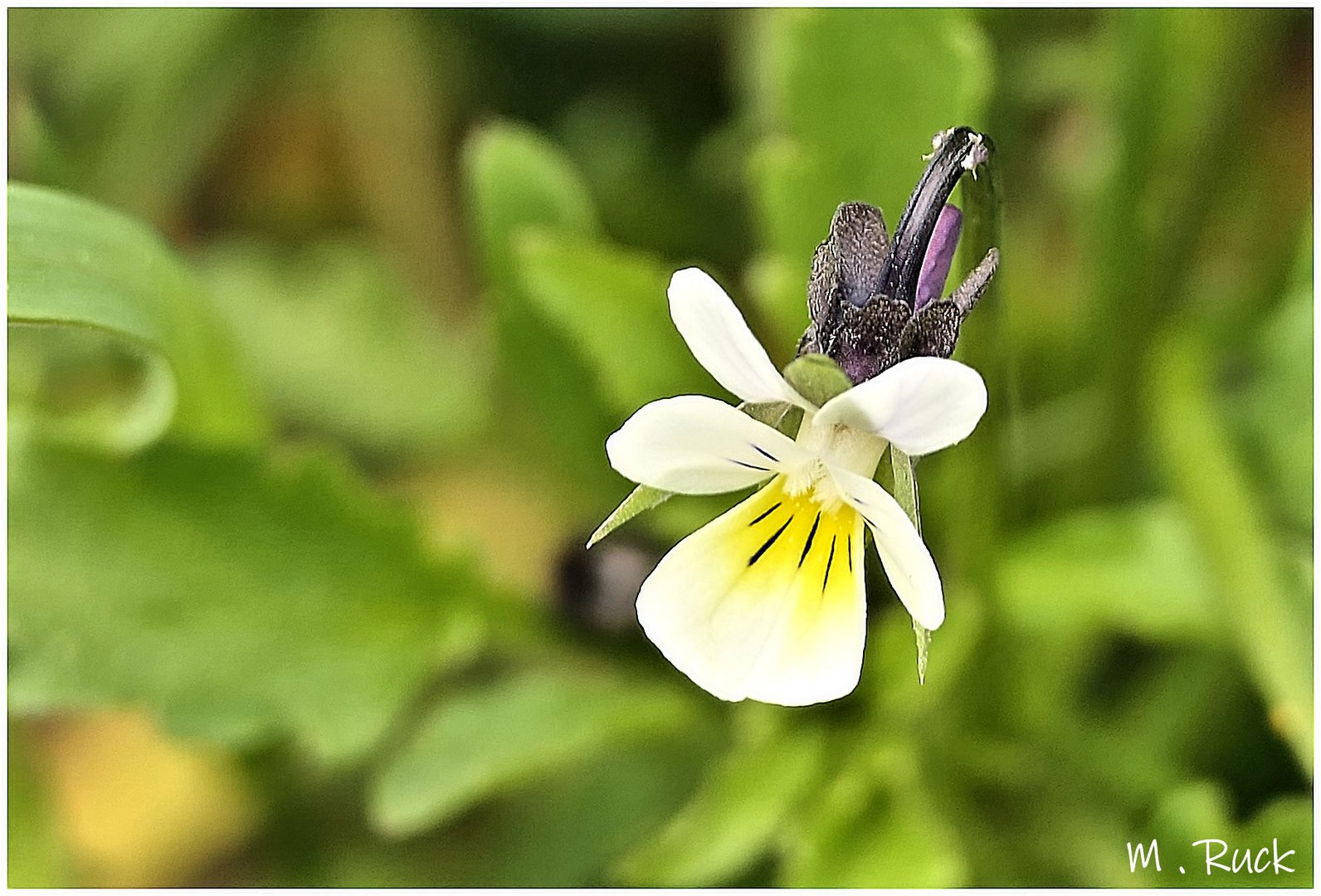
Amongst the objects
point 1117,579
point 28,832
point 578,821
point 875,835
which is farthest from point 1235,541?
point 28,832

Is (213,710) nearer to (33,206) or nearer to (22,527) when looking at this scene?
(22,527)

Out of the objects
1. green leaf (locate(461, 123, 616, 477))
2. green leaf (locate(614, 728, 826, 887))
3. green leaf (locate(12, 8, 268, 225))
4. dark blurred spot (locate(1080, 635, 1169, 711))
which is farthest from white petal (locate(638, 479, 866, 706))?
green leaf (locate(12, 8, 268, 225))

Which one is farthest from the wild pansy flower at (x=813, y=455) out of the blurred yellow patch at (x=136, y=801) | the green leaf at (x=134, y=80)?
the green leaf at (x=134, y=80)

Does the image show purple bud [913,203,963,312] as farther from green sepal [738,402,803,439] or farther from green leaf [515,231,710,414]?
green leaf [515,231,710,414]

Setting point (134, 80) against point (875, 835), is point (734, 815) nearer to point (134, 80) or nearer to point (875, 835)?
point (875, 835)

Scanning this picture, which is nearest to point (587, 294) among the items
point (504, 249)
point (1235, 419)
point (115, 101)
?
point (504, 249)

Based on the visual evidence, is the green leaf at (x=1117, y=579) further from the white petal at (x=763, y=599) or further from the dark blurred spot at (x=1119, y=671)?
the white petal at (x=763, y=599)
